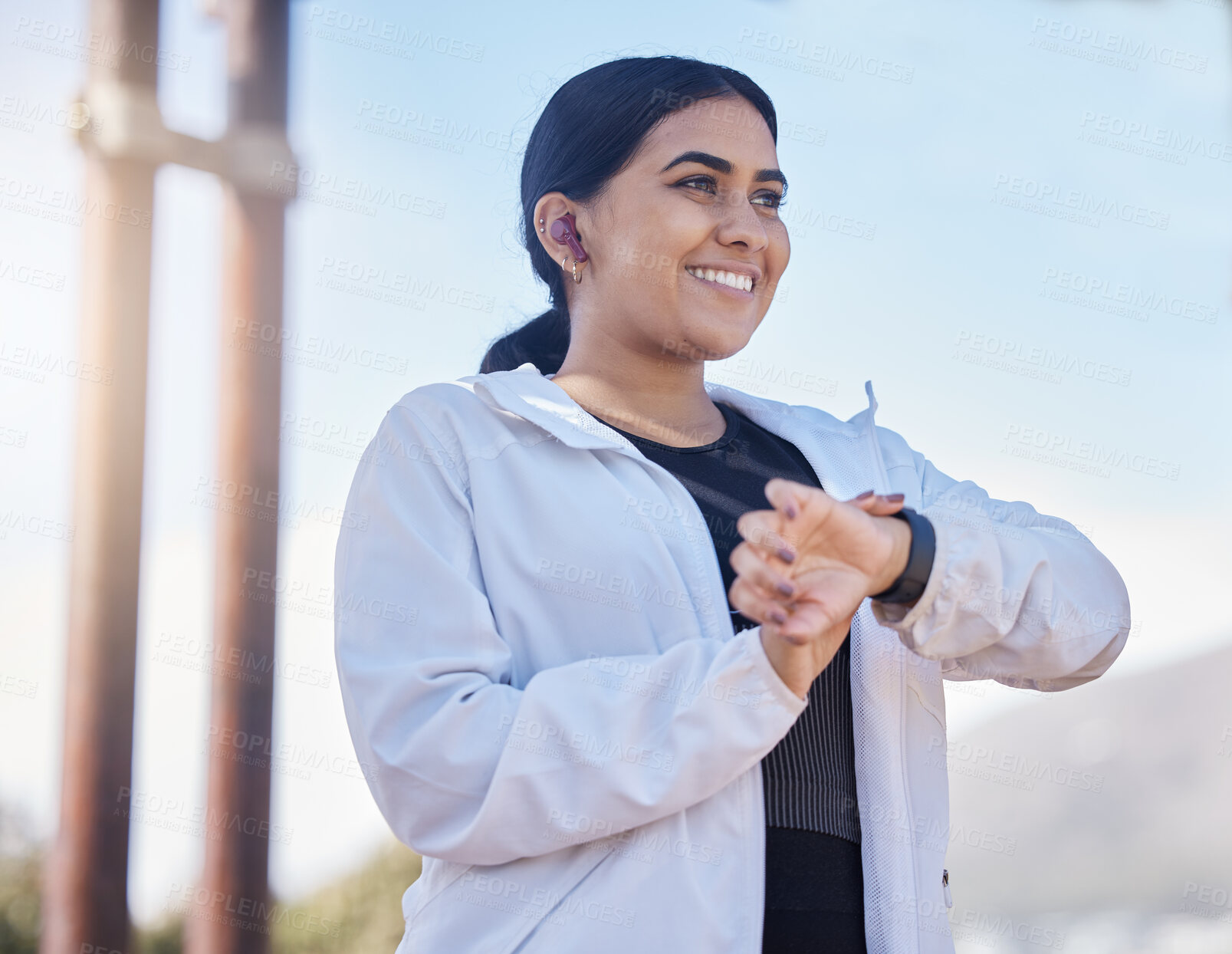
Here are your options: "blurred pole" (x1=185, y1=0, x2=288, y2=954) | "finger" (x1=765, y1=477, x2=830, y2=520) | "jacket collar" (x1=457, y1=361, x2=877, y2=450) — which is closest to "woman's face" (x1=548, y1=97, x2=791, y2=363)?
"jacket collar" (x1=457, y1=361, x2=877, y2=450)

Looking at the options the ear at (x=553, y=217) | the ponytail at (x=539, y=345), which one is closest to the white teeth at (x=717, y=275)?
the ear at (x=553, y=217)

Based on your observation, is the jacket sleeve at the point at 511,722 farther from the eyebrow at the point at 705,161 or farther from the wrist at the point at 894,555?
the eyebrow at the point at 705,161

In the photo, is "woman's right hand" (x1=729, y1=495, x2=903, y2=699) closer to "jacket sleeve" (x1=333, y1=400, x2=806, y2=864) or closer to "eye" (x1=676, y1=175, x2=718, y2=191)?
"jacket sleeve" (x1=333, y1=400, x2=806, y2=864)

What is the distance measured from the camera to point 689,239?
73.6 inches

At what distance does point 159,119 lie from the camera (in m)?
4.08

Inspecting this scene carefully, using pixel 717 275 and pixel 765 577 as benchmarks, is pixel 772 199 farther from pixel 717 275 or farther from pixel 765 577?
pixel 765 577

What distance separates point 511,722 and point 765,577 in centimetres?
37

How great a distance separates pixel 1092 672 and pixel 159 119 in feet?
12.6

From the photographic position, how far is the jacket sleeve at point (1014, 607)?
1462 millimetres

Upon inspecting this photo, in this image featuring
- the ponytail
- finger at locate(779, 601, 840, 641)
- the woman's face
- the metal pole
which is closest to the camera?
finger at locate(779, 601, 840, 641)

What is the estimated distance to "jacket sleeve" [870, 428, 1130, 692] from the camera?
1462 mm

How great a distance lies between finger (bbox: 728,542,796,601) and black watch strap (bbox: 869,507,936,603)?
0.21 metres

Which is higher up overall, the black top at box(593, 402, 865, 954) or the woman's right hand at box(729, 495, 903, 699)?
the woman's right hand at box(729, 495, 903, 699)

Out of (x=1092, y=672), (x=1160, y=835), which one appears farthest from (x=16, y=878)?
(x=1160, y=835)
